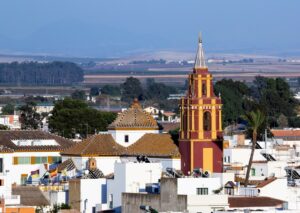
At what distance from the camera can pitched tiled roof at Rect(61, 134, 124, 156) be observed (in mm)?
57969

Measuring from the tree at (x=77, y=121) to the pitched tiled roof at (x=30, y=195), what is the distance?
30.1 m

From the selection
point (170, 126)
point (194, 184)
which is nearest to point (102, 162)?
point (194, 184)

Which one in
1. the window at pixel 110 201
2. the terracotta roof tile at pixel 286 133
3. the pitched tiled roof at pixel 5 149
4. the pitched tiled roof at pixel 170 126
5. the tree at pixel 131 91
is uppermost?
the tree at pixel 131 91

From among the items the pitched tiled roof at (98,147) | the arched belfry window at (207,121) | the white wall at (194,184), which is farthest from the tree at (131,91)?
the white wall at (194,184)

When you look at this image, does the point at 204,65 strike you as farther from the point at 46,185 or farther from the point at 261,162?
the point at 46,185

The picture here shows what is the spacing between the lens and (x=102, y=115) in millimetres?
83188

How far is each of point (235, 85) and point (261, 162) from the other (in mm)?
58928

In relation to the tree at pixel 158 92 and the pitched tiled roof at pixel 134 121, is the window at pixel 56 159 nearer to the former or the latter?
the pitched tiled roof at pixel 134 121

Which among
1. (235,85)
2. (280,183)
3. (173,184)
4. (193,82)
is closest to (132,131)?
(193,82)

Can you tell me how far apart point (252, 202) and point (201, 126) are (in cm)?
1686

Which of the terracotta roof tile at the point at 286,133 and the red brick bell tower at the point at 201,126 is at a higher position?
the terracotta roof tile at the point at 286,133

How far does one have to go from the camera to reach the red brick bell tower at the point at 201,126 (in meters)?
56.8

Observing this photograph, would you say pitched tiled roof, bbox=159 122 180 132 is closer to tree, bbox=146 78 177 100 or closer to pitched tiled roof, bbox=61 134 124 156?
pitched tiled roof, bbox=61 134 124 156

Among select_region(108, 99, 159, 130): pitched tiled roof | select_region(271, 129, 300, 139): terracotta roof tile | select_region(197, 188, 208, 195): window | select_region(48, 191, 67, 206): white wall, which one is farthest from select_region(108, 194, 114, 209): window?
select_region(271, 129, 300, 139): terracotta roof tile
